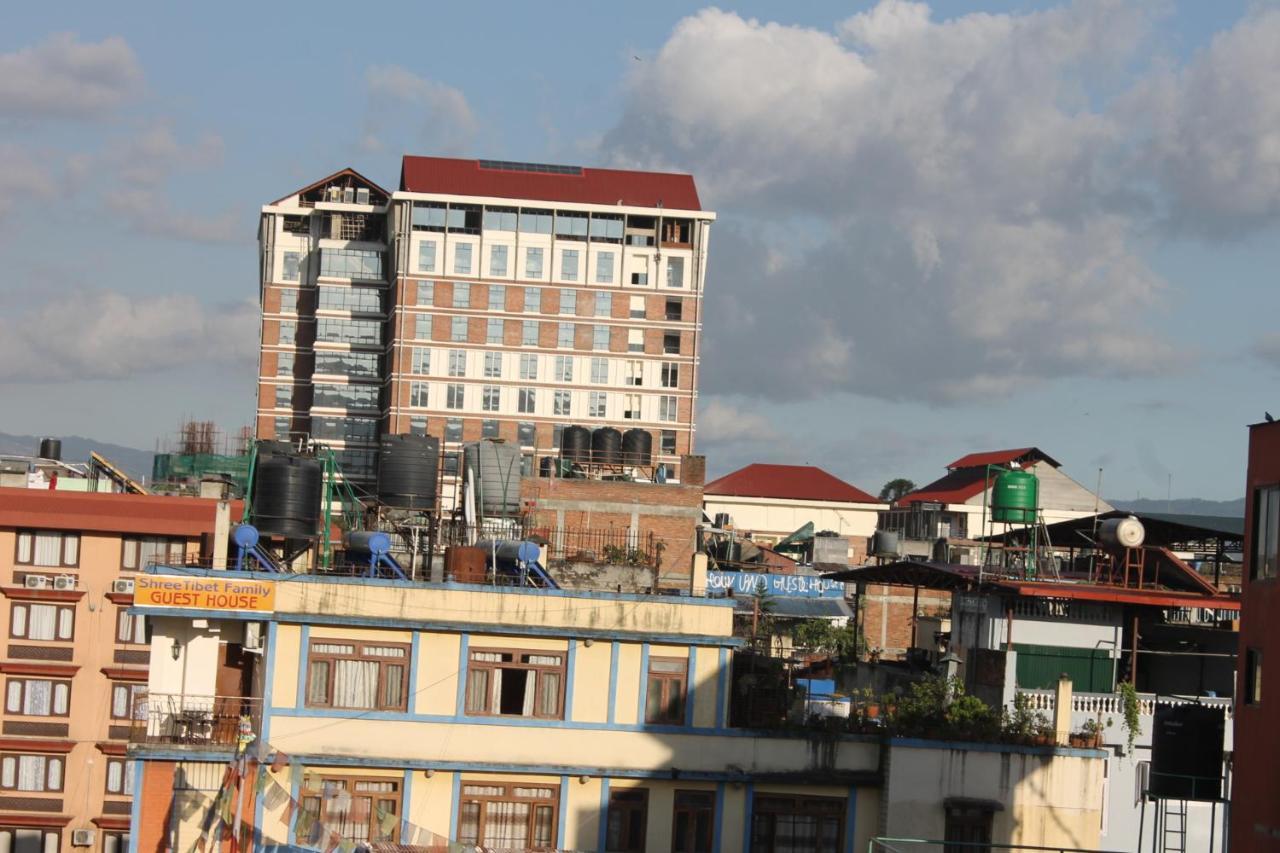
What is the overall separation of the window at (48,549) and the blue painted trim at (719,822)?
26153 mm

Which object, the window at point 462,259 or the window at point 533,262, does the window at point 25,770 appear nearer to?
the window at point 462,259

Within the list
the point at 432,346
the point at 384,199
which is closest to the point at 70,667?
the point at 432,346

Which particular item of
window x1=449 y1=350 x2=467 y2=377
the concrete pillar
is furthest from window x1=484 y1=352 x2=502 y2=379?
the concrete pillar

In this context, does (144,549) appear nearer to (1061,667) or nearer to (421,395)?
(1061,667)

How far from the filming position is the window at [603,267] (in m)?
128

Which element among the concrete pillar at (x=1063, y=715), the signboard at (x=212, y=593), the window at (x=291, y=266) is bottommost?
the concrete pillar at (x=1063, y=715)

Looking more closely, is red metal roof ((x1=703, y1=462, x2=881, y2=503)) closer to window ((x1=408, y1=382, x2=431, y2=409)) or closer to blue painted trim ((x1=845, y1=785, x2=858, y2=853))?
window ((x1=408, y1=382, x2=431, y2=409))

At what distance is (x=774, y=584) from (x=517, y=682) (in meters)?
28.8

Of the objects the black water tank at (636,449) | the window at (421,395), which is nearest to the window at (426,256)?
the window at (421,395)

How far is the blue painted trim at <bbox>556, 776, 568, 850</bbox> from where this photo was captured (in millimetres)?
35094

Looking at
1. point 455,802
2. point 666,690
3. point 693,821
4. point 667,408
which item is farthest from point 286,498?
point 667,408

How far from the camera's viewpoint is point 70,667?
52.5 m

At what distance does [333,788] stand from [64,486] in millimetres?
33120

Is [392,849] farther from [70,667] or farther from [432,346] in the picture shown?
[432,346]
